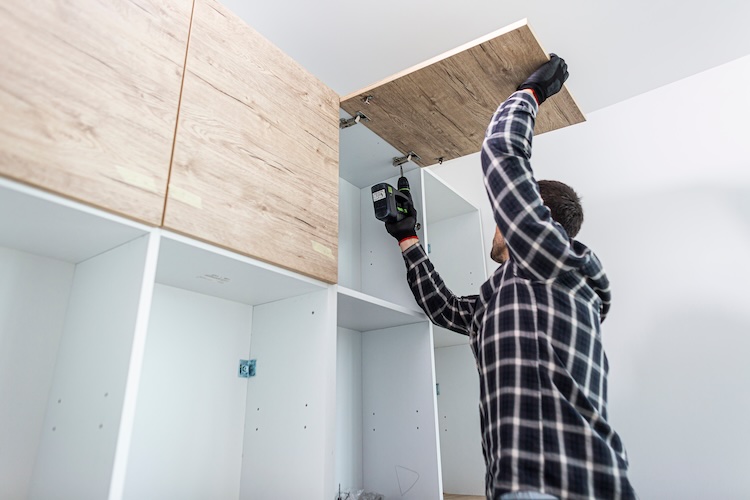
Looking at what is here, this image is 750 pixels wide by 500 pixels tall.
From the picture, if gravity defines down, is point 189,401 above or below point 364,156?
below

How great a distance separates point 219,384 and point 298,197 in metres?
0.56

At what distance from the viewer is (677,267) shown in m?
1.80

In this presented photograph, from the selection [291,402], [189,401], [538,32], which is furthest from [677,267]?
[189,401]

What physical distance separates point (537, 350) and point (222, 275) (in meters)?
0.74

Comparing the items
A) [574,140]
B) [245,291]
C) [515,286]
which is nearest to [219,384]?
[245,291]

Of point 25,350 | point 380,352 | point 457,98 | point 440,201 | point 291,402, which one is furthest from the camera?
point 440,201

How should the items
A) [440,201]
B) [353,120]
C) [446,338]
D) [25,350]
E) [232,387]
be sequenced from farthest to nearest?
[440,201]
[446,338]
[353,120]
[232,387]
[25,350]

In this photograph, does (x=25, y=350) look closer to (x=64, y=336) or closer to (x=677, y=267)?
(x=64, y=336)

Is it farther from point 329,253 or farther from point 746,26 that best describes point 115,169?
point 746,26

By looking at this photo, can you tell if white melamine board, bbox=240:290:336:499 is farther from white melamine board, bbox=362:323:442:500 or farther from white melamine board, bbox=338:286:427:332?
white melamine board, bbox=362:323:442:500

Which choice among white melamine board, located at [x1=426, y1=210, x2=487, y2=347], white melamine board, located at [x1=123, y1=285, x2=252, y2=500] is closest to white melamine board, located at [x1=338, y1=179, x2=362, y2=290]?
white melamine board, located at [x1=426, y1=210, x2=487, y2=347]

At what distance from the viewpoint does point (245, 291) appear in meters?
1.32

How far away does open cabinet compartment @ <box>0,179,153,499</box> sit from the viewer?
0.82 m

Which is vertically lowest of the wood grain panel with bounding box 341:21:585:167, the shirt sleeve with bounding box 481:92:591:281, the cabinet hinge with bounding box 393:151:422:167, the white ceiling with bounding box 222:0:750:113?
the shirt sleeve with bounding box 481:92:591:281
